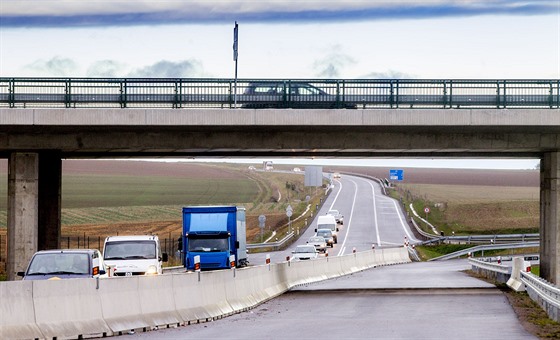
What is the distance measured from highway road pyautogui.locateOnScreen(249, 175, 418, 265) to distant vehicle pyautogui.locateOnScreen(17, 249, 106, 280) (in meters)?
45.5

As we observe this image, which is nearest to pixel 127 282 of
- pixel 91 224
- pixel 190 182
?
pixel 91 224

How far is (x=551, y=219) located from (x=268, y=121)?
1241 cm

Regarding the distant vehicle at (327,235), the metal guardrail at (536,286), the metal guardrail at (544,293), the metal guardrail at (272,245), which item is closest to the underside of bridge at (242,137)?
the metal guardrail at (536,286)

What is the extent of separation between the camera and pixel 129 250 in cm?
3912

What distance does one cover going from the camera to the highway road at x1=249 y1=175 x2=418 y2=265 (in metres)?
97.6

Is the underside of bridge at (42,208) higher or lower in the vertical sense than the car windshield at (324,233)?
higher

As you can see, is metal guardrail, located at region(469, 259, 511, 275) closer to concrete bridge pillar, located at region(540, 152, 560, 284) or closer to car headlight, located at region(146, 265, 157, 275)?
concrete bridge pillar, located at region(540, 152, 560, 284)

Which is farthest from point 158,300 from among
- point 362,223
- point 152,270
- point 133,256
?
point 362,223

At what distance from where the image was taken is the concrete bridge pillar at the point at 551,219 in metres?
46.7

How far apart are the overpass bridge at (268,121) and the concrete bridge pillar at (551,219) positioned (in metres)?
0.06

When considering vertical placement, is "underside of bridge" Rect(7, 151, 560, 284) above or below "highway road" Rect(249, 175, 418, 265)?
above

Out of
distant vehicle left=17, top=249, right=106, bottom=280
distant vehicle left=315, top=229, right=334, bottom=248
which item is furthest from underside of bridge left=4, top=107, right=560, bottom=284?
distant vehicle left=315, top=229, right=334, bottom=248

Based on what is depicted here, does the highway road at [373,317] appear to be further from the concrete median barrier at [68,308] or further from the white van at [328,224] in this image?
the white van at [328,224]

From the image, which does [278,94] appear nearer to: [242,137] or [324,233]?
[242,137]
